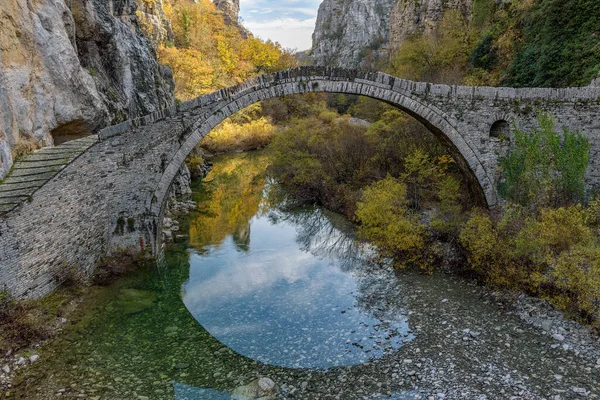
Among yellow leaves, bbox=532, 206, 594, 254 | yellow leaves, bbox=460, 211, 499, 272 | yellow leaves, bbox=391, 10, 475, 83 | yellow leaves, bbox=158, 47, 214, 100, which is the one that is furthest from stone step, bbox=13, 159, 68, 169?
yellow leaves, bbox=158, 47, 214, 100

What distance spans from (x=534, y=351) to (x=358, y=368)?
2886mm

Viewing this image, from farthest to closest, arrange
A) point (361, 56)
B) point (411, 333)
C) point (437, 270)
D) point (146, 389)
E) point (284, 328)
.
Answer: point (361, 56) → point (437, 270) → point (284, 328) → point (411, 333) → point (146, 389)

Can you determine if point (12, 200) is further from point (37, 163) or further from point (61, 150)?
point (61, 150)

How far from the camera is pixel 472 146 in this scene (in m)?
10.9

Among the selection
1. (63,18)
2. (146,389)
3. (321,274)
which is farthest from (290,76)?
(146,389)

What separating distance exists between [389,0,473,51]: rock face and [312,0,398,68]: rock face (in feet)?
82.2

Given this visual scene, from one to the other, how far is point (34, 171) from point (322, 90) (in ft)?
23.4

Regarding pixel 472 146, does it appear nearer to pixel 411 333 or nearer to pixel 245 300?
pixel 411 333

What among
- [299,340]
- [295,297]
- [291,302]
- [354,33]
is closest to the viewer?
[299,340]

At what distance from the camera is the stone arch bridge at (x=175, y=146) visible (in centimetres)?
813

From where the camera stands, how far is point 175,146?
10.0 m

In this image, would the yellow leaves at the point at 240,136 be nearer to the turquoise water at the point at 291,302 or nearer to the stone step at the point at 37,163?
the turquoise water at the point at 291,302

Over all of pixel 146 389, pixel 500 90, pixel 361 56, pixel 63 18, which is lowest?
pixel 146 389

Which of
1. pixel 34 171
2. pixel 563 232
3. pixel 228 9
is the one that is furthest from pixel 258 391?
pixel 228 9
